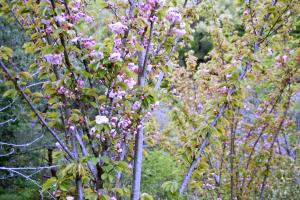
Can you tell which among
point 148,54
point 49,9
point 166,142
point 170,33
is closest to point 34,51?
point 49,9

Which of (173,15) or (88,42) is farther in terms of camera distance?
(173,15)

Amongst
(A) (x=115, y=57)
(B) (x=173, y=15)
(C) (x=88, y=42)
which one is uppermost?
(B) (x=173, y=15)

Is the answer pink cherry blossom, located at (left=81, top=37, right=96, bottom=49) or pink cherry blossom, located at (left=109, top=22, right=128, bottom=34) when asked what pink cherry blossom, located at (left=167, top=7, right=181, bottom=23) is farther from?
pink cherry blossom, located at (left=81, top=37, right=96, bottom=49)

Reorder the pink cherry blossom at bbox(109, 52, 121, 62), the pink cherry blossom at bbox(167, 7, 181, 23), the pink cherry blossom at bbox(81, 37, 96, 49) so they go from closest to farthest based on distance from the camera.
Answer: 1. the pink cherry blossom at bbox(109, 52, 121, 62)
2. the pink cherry blossom at bbox(81, 37, 96, 49)
3. the pink cherry blossom at bbox(167, 7, 181, 23)

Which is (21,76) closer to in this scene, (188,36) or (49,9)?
(49,9)

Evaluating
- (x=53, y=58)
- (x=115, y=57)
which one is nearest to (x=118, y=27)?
(x=115, y=57)

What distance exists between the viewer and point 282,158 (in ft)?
13.2

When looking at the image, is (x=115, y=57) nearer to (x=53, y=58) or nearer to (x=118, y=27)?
(x=118, y=27)

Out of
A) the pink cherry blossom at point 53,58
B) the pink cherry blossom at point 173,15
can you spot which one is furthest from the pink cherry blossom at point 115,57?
the pink cherry blossom at point 173,15

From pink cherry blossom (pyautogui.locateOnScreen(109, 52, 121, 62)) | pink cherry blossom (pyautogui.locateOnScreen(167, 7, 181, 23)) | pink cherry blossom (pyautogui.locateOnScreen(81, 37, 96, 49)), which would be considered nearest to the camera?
pink cherry blossom (pyautogui.locateOnScreen(109, 52, 121, 62))

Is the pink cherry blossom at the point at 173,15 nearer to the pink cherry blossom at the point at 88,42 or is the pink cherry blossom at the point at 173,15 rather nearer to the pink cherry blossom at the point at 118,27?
the pink cherry blossom at the point at 118,27

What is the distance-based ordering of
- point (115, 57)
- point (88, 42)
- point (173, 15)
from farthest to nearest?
point (173, 15)
point (88, 42)
point (115, 57)

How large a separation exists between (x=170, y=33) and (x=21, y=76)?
923mm

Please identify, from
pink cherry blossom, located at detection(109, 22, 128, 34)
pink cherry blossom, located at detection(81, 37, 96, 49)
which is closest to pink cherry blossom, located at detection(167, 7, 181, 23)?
pink cherry blossom, located at detection(109, 22, 128, 34)
